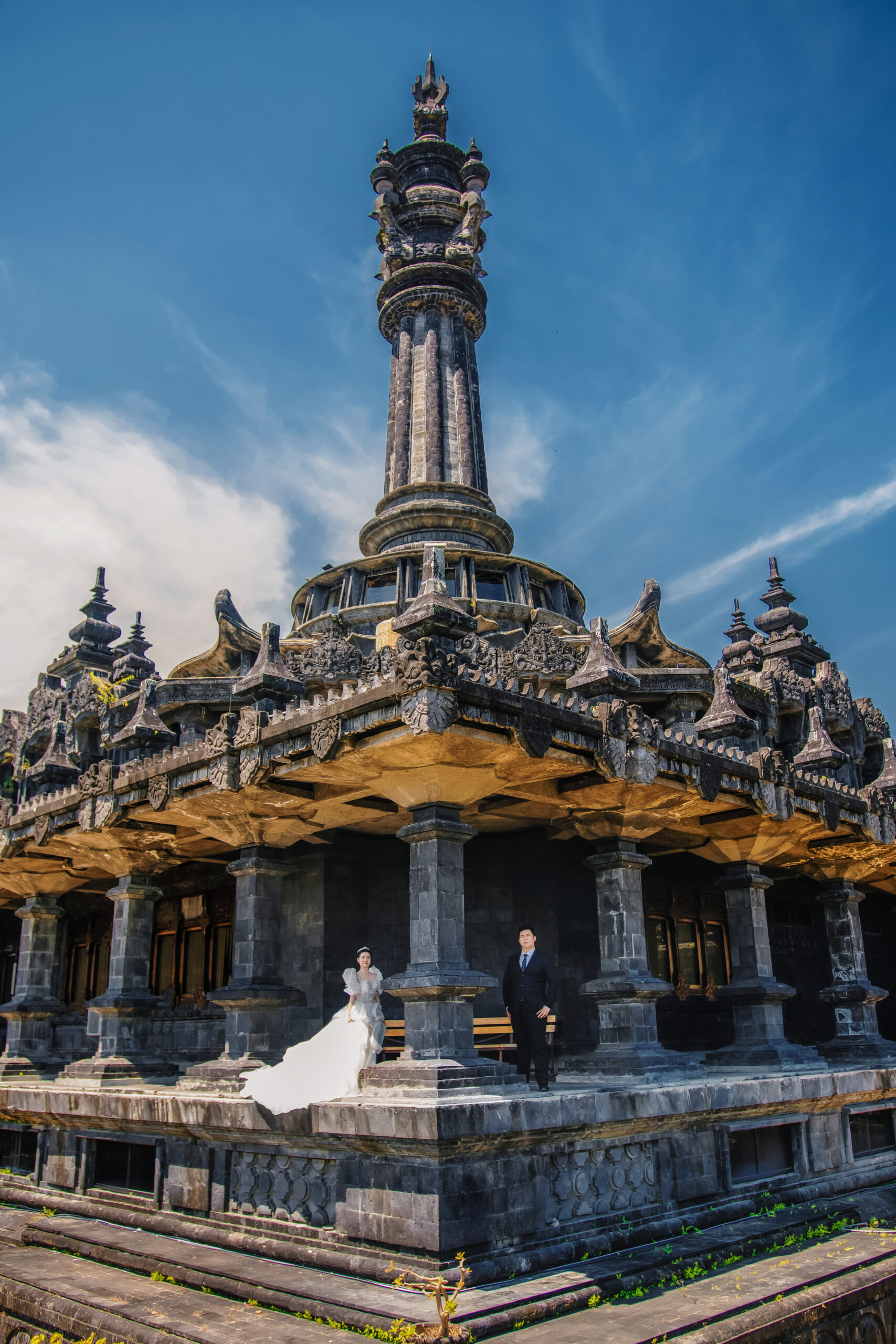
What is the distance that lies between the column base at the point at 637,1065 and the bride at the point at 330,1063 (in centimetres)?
350

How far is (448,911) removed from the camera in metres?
12.2

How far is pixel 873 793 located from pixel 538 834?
6.33m

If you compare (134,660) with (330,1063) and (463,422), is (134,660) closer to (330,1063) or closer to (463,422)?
(463,422)

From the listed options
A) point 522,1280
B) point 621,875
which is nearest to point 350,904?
point 621,875

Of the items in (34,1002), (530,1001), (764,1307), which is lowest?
(764,1307)

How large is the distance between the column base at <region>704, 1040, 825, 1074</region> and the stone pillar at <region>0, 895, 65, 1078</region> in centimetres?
1286

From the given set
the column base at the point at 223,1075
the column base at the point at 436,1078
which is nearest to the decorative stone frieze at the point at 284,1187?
the column base at the point at 223,1075

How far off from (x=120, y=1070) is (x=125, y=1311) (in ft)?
23.5

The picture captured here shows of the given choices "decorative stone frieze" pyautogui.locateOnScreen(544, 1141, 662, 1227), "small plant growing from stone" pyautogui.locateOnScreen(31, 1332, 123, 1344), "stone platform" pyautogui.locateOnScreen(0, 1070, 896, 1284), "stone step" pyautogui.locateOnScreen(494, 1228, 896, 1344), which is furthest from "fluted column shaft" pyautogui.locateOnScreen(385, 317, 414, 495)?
"small plant growing from stone" pyautogui.locateOnScreen(31, 1332, 123, 1344)

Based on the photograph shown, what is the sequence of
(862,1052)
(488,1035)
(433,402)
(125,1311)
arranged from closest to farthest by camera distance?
(125,1311), (488,1035), (862,1052), (433,402)

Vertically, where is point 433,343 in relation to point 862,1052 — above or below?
above

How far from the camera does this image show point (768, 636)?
26.1m

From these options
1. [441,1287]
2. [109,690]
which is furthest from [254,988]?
[109,690]

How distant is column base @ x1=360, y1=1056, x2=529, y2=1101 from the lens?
11125mm
